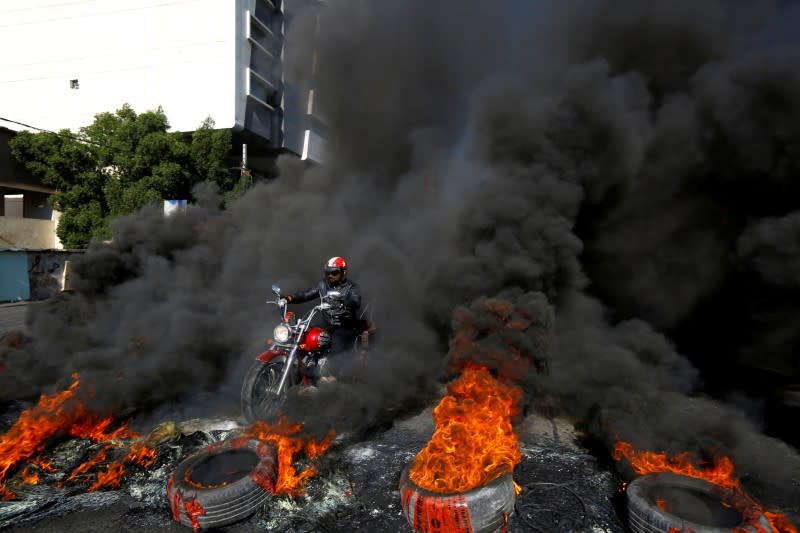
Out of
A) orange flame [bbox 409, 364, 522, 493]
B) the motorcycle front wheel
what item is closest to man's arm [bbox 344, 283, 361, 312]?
the motorcycle front wheel

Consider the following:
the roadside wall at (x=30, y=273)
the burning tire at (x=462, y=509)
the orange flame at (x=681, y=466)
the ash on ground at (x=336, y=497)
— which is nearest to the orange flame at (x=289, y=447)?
the ash on ground at (x=336, y=497)

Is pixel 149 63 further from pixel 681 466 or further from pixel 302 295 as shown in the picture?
pixel 681 466

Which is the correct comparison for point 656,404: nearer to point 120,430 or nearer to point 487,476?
point 487,476

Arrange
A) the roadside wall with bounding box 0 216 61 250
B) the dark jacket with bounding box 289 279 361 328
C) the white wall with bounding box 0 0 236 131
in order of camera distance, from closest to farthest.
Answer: the dark jacket with bounding box 289 279 361 328, the roadside wall with bounding box 0 216 61 250, the white wall with bounding box 0 0 236 131

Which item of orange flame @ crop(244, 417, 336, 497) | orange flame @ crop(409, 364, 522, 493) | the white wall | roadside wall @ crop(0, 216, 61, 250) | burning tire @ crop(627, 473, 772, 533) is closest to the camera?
burning tire @ crop(627, 473, 772, 533)

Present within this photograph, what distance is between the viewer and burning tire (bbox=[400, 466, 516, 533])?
3.45m

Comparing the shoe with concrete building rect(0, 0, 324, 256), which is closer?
the shoe

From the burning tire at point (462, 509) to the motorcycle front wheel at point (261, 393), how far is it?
2.16 meters

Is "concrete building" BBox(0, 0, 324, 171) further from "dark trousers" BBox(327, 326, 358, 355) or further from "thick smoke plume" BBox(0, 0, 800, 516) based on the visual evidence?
"dark trousers" BBox(327, 326, 358, 355)

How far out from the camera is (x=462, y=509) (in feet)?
11.3

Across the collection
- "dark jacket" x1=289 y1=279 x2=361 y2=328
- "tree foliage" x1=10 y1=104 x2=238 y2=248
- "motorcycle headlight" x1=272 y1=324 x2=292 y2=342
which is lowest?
"motorcycle headlight" x1=272 y1=324 x2=292 y2=342

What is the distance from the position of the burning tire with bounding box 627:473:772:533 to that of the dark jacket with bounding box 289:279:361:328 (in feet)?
12.7

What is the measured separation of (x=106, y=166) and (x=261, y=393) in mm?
21286

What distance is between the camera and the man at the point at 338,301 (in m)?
6.25
